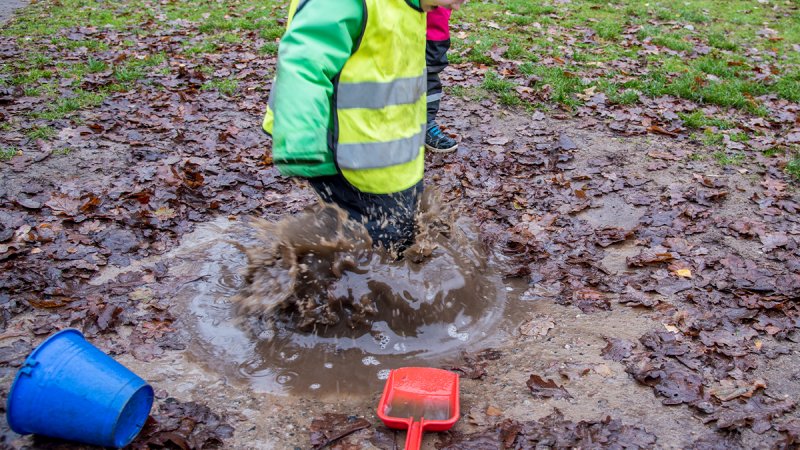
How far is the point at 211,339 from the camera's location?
368cm

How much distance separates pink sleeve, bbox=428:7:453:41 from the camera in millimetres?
5547

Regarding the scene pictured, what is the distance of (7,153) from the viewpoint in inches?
216

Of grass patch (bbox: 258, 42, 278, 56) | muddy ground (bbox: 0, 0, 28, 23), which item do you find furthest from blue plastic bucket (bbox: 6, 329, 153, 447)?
muddy ground (bbox: 0, 0, 28, 23)

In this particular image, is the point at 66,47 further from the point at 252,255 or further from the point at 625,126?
the point at 625,126

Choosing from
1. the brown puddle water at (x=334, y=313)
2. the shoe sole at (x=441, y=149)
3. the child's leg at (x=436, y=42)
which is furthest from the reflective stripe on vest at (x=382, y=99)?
the shoe sole at (x=441, y=149)

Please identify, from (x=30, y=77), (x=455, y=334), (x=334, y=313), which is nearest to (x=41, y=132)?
(x=30, y=77)

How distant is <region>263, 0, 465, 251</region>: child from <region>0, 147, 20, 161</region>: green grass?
10.8ft

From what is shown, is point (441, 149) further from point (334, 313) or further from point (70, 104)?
point (70, 104)

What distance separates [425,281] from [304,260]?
29.7 inches

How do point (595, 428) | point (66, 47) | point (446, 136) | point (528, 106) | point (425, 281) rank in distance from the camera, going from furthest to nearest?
1. point (66, 47)
2. point (528, 106)
3. point (446, 136)
4. point (425, 281)
5. point (595, 428)

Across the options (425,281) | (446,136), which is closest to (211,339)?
(425,281)

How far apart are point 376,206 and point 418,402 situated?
1105 millimetres

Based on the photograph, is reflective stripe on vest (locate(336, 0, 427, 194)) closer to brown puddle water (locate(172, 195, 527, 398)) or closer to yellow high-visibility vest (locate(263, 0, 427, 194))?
yellow high-visibility vest (locate(263, 0, 427, 194))

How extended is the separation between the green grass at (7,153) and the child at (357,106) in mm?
3306
